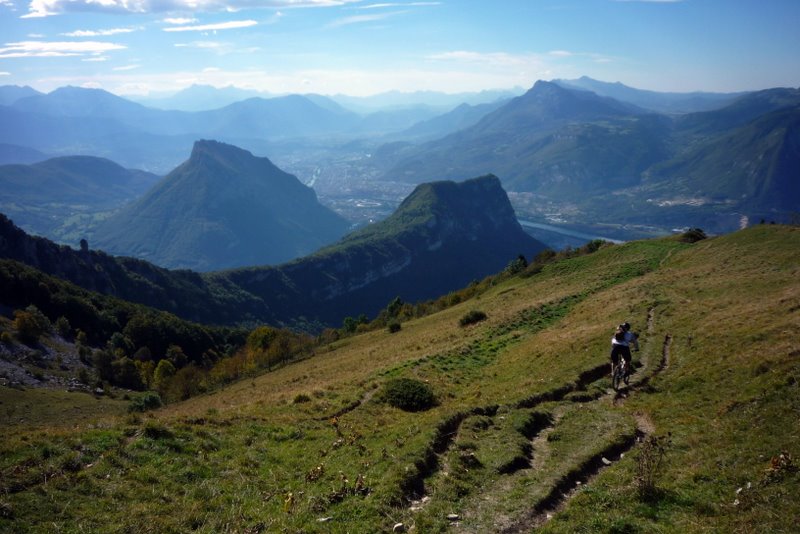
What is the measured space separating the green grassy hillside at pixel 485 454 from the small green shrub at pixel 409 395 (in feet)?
1.85

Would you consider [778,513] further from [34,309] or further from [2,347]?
[34,309]

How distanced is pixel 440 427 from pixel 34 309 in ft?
324

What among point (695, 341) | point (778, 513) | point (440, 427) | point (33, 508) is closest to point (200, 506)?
point (33, 508)

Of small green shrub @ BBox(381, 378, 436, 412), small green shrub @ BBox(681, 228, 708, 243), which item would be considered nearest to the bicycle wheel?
small green shrub @ BBox(381, 378, 436, 412)

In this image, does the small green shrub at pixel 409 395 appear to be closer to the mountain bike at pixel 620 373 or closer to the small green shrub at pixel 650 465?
the mountain bike at pixel 620 373

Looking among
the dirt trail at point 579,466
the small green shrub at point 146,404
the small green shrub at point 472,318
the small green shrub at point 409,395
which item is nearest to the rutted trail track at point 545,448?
the dirt trail at point 579,466

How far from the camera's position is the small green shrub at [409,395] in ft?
76.9

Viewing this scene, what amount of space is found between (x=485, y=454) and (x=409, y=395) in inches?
313

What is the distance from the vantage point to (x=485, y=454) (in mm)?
16406

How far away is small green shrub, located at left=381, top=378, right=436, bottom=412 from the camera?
76.9 ft

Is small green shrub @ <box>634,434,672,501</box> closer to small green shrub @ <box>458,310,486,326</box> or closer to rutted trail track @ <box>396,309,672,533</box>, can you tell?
rutted trail track @ <box>396,309,672,533</box>

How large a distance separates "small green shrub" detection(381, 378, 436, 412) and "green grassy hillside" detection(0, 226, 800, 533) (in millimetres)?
563

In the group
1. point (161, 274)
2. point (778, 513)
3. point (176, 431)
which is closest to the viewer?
point (778, 513)

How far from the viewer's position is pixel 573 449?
53.9 ft
